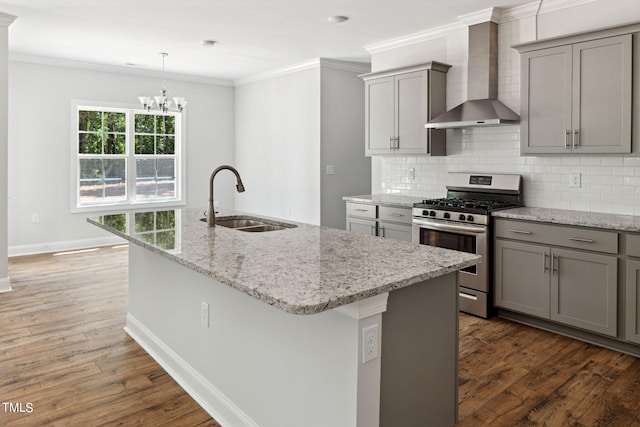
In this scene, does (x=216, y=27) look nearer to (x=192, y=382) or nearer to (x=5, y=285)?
(x=5, y=285)

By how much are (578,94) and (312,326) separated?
9.65ft

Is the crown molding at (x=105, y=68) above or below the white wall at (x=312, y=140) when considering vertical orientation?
above

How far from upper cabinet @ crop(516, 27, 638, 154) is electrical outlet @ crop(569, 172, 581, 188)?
0.34m

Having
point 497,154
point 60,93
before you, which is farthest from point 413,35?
point 60,93

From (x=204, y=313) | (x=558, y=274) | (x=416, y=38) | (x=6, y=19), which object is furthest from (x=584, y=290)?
(x=6, y=19)

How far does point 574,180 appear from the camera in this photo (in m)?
3.86

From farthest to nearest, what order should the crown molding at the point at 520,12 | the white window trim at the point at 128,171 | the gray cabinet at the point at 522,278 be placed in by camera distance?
the white window trim at the point at 128,171 → the crown molding at the point at 520,12 → the gray cabinet at the point at 522,278

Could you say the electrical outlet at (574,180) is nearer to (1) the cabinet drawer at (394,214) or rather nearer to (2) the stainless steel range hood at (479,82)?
(2) the stainless steel range hood at (479,82)

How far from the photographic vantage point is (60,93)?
641 cm

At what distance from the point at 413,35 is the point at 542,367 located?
3.50 m

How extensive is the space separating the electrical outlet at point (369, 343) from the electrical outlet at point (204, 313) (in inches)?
44.8

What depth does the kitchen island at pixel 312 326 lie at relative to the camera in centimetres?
165

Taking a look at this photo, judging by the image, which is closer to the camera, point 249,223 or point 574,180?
point 249,223

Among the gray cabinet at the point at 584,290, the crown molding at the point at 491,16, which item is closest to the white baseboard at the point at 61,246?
the crown molding at the point at 491,16
